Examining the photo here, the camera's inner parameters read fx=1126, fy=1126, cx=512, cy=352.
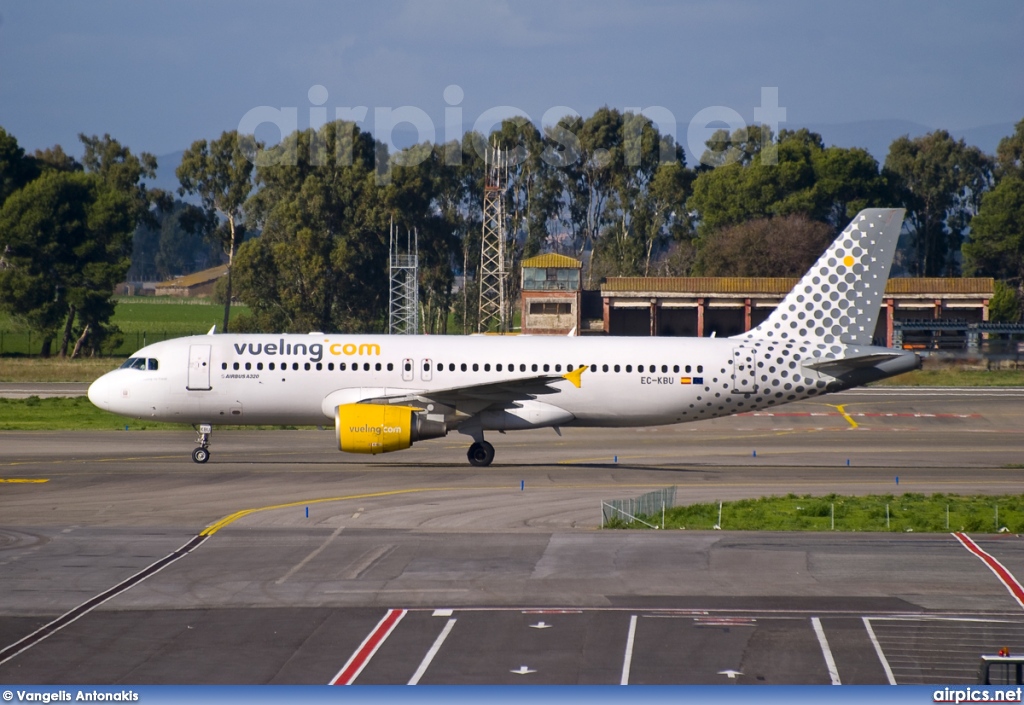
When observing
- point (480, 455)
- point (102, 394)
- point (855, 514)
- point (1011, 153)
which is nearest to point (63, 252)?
point (102, 394)

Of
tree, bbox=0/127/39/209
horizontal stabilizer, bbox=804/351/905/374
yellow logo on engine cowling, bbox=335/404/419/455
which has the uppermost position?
tree, bbox=0/127/39/209

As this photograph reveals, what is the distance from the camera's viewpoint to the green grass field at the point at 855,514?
24.2m

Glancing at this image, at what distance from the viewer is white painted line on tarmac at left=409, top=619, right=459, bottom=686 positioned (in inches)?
545

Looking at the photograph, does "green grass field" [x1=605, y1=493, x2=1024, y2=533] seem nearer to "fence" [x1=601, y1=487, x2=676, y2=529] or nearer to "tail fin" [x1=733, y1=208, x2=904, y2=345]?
"fence" [x1=601, y1=487, x2=676, y2=529]

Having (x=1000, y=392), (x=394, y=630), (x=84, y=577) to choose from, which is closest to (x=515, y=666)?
(x=394, y=630)

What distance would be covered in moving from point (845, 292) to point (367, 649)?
24.5 m

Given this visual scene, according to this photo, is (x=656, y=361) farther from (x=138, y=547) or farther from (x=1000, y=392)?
(x=1000, y=392)

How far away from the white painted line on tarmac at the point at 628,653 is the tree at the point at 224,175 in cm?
10274

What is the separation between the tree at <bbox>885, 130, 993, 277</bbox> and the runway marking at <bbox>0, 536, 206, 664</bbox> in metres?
117

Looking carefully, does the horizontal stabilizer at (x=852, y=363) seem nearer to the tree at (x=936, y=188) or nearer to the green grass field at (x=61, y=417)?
the green grass field at (x=61, y=417)

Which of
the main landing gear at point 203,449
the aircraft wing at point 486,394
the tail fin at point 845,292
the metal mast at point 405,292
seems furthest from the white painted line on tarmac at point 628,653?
the metal mast at point 405,292

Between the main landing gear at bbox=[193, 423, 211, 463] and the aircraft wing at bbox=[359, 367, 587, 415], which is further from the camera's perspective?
the main landing gear at bbox=[193, 423, 211, 463]

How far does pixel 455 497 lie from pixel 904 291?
225ft

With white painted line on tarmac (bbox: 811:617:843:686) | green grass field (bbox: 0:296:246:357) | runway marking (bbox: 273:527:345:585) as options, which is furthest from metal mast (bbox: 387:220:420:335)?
white painted line on tarmac (bbox: 811:617:843:686)
